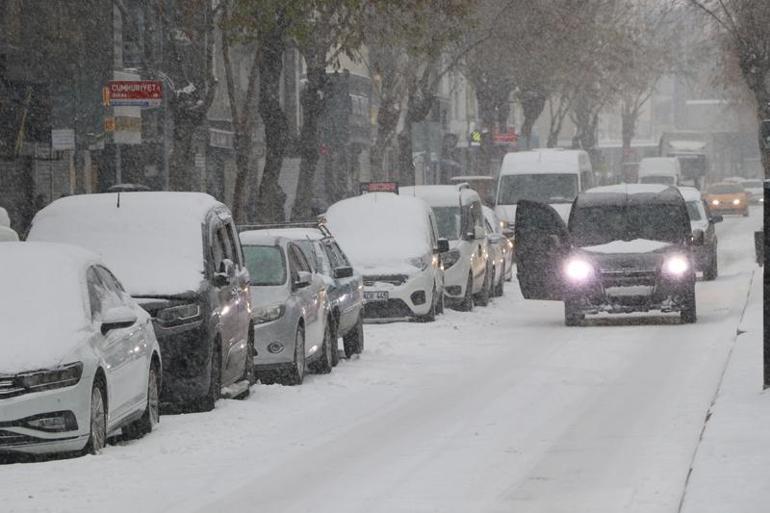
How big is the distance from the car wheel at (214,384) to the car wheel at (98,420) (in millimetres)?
2570

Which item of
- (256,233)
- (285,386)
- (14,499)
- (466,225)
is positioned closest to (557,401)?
(285,386)

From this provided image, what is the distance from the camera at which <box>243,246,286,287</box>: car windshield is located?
60.5 ft

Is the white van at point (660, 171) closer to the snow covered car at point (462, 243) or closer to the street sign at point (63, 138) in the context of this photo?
the snow covered car at point (462, 243)

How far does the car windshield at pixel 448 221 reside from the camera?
30516 mm

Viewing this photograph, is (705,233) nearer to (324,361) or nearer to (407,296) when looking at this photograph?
(407,296)

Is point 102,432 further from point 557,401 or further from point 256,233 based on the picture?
point 256,233

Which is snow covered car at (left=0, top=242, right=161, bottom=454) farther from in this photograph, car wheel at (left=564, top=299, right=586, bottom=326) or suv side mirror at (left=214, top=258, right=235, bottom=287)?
car wheel at (left=564, top=299, right=586, bottom=326)

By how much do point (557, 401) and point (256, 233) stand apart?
4653 millimetres

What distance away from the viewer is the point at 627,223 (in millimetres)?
26234

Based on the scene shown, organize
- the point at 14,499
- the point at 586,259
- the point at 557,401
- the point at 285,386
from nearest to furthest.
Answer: the point at 14,499
the point at 557,401
the point at 285,386
the point at 586,259

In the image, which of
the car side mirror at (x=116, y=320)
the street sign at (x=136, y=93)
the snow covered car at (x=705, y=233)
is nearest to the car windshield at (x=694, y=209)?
the snow covered car at (x=705, y=233)

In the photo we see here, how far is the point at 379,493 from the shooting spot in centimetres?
1059

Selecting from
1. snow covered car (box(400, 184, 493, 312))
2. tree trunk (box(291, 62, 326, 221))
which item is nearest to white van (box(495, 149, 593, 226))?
tree trunk (box(291, 62, 326, 221))

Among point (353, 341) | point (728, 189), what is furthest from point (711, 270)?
point (728, 189)
